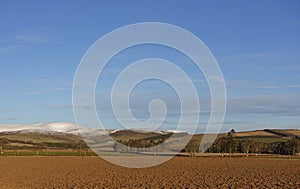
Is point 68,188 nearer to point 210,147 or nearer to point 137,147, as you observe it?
point 210,147

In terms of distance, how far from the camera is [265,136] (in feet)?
517

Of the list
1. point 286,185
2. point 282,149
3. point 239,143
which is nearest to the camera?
point 286,185

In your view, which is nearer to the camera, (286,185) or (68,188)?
(68,188)

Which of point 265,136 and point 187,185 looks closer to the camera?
point 187,185

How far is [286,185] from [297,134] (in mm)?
134195

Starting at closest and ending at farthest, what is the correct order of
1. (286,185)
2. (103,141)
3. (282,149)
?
1. (286,185)
2. (282,149)
3. (103,141)

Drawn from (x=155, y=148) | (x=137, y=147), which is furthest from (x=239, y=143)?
(x=137, y=147)

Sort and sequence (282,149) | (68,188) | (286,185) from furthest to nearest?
(282,149), (286,185), (68,188)

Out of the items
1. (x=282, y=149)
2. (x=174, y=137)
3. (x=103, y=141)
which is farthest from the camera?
(x=103, y=141)

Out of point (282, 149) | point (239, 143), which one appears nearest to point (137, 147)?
point (239, 143)

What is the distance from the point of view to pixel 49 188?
26.1 meters

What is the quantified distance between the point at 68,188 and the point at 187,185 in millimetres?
7075

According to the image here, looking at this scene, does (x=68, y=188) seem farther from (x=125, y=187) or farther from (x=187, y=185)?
(x=187, y=185)

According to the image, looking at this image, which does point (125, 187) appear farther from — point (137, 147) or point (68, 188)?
point (137, 147)
